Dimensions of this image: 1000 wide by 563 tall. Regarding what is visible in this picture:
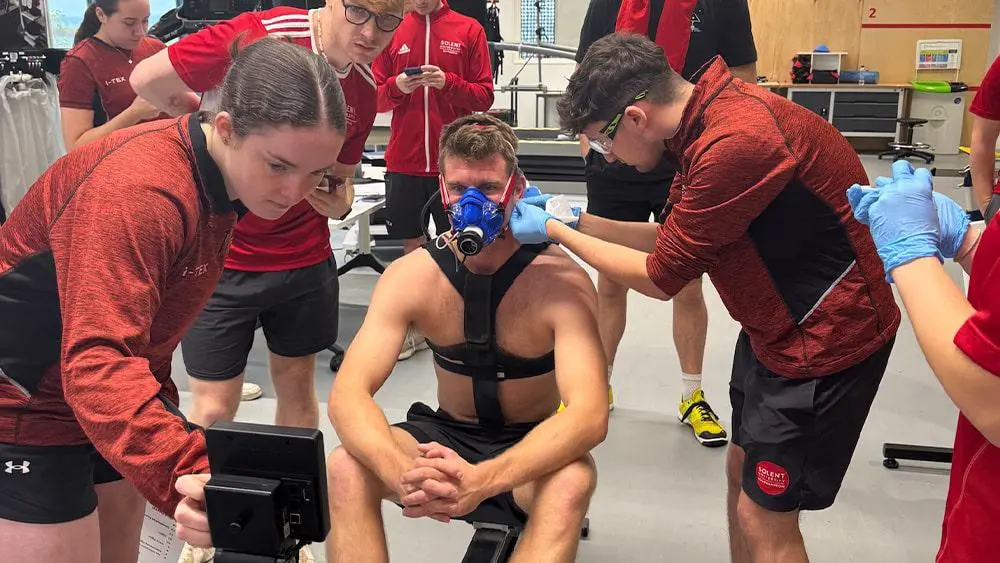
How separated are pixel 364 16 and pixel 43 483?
1.32m

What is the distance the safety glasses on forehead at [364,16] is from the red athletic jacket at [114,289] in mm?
840

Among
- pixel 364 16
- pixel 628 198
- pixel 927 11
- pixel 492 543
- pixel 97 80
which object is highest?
pixel 927 11

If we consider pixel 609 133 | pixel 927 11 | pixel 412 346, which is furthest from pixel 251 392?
pixel 927 11

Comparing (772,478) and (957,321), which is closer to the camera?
(957,321)

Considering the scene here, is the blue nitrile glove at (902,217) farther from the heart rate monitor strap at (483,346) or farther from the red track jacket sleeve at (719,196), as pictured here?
the heart rate monitor strap at (483,346)

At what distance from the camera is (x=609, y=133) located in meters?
1.87

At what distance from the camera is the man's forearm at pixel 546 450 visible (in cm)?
177

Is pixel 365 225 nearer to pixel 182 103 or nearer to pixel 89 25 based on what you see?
pixel 89 25

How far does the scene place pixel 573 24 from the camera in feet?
38.4

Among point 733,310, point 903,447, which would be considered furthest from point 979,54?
point 733,310

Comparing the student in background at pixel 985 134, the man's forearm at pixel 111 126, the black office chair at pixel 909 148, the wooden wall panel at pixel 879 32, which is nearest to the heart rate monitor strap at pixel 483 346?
the man's forearm at pixel 111 126

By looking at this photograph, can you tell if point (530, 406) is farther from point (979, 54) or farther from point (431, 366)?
point (979, 54)

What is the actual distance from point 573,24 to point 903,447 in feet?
Result: 32.1

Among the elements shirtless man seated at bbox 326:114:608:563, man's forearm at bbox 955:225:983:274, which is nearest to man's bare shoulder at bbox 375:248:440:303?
shirtless man seated at bbox 326:114:608:563
